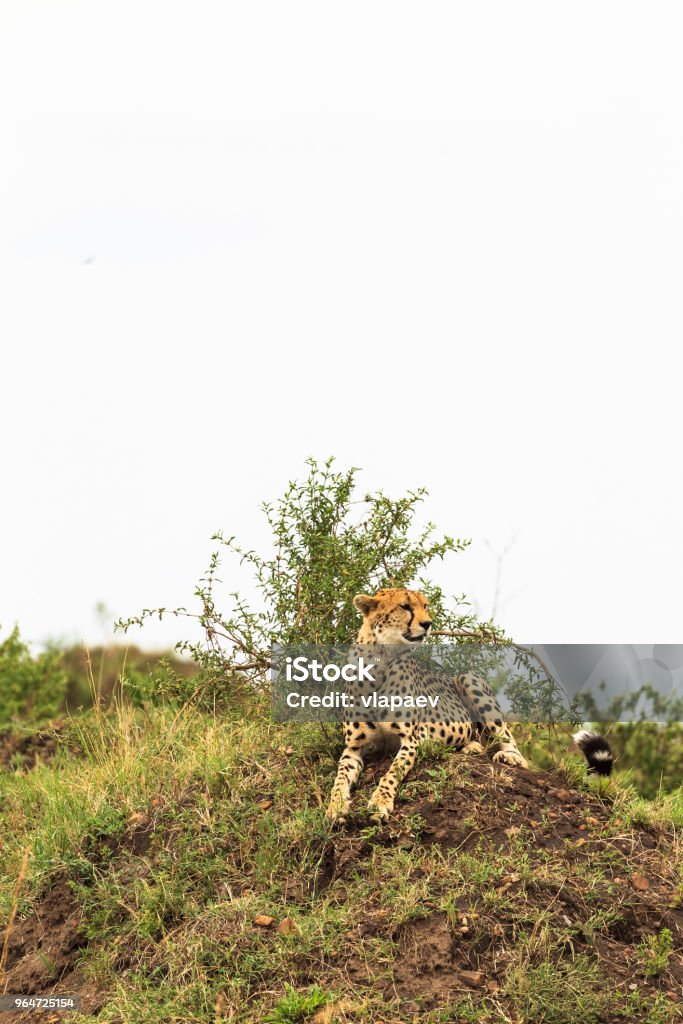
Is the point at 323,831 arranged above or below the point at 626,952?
above

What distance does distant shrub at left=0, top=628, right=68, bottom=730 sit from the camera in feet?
40.6

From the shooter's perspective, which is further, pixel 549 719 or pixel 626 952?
pixel 549 719

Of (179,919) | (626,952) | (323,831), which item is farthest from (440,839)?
(179,919)

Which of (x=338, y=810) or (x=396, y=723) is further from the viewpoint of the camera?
(x=396, y=723)

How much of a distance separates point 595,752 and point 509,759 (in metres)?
0.56

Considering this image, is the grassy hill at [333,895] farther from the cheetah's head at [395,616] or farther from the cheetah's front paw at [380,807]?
the cheetah's head at [395,616]

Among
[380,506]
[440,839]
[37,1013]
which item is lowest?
[37,1013]

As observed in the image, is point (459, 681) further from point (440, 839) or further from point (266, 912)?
point (266, 912)

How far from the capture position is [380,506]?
308 inches

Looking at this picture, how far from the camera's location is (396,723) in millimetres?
6941

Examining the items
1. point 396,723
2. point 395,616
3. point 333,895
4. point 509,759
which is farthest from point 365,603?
point 333,895

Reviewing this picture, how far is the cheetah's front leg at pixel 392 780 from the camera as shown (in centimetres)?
664

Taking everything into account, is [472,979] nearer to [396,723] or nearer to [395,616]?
[396,723]

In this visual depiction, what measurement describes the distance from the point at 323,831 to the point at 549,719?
196 centimetres
